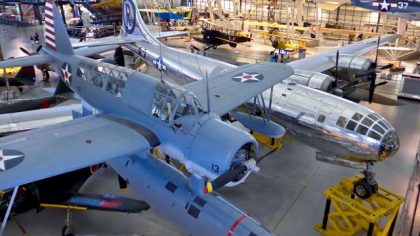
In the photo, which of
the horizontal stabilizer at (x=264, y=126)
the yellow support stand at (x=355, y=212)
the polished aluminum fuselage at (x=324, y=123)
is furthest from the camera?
the horizontal stabilizer at (x=264, y=126)

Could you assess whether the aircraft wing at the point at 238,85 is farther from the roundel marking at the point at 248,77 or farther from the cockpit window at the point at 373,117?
the cockpit window at the point at 373,117

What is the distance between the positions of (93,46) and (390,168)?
12175 millimetres

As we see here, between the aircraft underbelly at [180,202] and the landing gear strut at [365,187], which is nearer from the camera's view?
the aircraft underbelly at [180,202]

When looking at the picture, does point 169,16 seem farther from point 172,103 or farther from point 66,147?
point 66,147

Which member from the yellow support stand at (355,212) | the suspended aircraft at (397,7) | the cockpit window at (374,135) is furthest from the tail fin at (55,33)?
the suspended aircraft at (397,7)

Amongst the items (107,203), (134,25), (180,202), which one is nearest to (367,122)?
(180,202)

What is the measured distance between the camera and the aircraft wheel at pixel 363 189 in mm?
7367

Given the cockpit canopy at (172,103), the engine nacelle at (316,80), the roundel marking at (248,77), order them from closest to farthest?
the cockpit canopy at (172,103)
the roundel marking at (248,77)
the engine nacelle at (316,80)

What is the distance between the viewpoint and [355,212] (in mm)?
6703

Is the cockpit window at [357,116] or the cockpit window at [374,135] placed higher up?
the cockpit window at [357,116]

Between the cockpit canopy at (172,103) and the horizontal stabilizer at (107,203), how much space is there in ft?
5.97

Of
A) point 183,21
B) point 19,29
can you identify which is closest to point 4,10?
point 19,29

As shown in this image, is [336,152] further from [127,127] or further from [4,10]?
[4,10]

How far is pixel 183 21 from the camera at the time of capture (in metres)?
35.0
